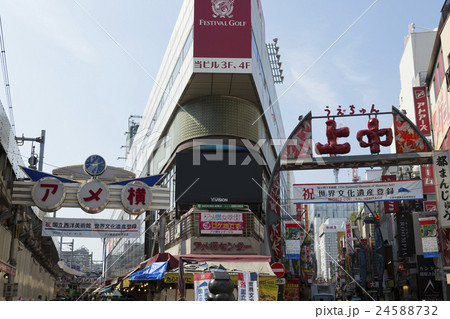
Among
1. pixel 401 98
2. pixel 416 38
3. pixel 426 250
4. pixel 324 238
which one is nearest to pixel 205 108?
pixel 426 250

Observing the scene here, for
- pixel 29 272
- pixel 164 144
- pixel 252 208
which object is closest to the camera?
pixel 252 208

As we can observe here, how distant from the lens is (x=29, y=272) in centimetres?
3531

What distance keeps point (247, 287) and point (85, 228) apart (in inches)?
423

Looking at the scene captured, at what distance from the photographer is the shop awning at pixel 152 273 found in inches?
752

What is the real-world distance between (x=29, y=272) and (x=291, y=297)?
19.1 metres

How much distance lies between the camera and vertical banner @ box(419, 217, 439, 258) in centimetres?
2544

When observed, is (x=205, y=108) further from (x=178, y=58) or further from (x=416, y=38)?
(x=416, y=38)

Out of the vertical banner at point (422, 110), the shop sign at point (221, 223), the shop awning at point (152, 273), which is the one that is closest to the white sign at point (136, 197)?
the shop awning at point (152, 273)

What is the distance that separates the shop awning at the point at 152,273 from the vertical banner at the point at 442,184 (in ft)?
38.8

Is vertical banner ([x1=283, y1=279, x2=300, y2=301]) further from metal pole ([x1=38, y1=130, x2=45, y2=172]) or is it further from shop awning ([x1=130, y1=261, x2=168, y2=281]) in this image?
metal pole ([x1=38, y1=130, x2=45, y2=172])

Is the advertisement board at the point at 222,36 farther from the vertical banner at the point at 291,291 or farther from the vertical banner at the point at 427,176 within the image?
the vertical banner at the point at 291,291

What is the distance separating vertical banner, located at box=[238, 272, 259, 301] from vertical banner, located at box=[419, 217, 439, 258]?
1414 centimetres

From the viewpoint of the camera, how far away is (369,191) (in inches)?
867

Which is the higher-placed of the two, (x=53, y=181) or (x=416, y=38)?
(x=416, y=38)
